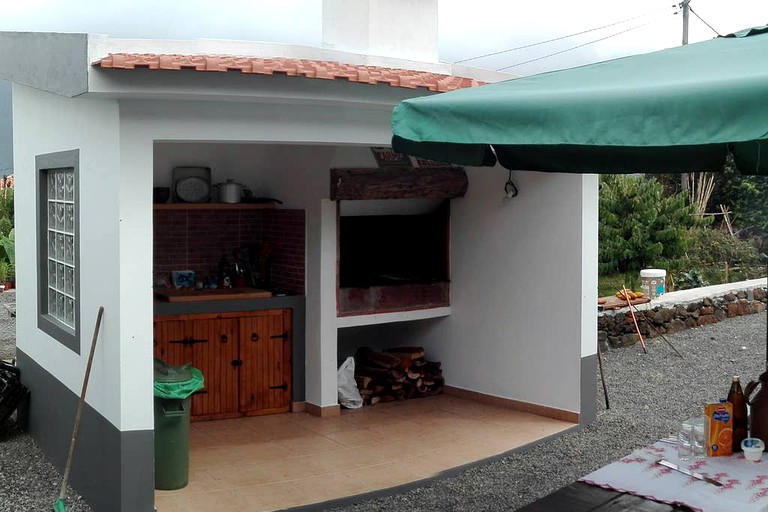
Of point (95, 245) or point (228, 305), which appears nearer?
point (95, 245)

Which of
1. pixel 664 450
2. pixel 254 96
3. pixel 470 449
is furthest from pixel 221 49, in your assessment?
pixel 664 450

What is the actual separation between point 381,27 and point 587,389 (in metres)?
3.98

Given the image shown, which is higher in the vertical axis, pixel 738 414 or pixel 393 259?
pixel 393 259

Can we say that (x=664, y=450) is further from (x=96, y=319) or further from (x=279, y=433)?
(x=279, y=433)

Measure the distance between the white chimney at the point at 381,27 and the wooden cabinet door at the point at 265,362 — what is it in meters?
2.74

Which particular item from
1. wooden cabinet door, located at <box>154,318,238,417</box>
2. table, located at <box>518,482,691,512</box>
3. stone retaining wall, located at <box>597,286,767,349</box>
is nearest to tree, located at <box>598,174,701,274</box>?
stone retaining wall, located at <box>597,286,767,349</box>

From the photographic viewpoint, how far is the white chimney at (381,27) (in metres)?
8.83

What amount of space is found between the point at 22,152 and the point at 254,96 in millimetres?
3403

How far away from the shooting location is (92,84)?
17.7 feet

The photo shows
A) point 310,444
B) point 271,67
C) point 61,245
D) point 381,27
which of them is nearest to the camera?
point 271,67

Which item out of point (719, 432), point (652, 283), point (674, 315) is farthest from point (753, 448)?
point (652, 283)

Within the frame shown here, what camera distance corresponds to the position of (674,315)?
13508mm

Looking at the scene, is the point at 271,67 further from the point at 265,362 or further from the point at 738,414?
the point at 265,362

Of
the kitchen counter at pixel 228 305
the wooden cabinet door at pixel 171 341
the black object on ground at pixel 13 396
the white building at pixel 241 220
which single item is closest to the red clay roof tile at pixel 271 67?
the white building at pixel 241 220
